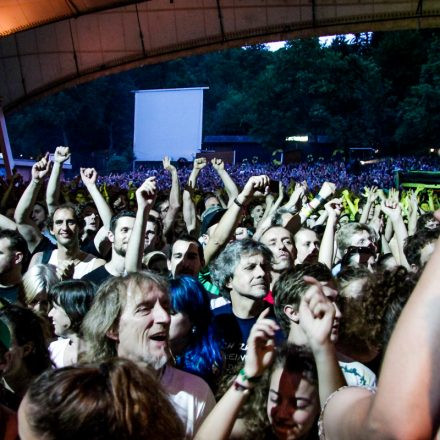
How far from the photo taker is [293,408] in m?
2.15

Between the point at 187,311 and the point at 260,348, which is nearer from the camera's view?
the point at 260,348

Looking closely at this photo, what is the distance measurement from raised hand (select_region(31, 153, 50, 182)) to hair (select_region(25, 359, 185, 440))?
419 cm

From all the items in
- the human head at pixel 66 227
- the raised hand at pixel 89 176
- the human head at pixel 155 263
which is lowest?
the human head at pixel 155 263

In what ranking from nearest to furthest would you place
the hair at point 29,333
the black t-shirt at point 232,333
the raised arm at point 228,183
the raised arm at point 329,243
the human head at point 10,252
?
1. the hair at point 29,333
2. the black t-shirt at point 232,333
3. the human head at point 10,252
4. the raised arm at point 329,243
5. the raised arm at point 228,183

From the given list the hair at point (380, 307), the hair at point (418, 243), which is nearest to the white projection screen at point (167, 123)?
the hair at point (418, 243)

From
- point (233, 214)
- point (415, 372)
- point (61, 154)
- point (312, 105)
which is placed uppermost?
point (312, 105)

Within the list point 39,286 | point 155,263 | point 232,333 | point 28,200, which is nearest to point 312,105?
point 28,200

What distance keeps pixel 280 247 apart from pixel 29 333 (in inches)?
90.5

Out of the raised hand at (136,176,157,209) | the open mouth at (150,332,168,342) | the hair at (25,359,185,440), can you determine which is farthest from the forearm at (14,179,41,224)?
the hair at (25,359,185,440)

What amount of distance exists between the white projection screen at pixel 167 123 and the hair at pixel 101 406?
5023cm

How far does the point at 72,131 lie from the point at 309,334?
5684cm

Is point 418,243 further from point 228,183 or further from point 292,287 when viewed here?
point 228,183

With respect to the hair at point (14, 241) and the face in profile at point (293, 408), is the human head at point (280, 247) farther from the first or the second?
the face in profile at point (293, 408)

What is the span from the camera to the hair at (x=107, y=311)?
8.55 feet
